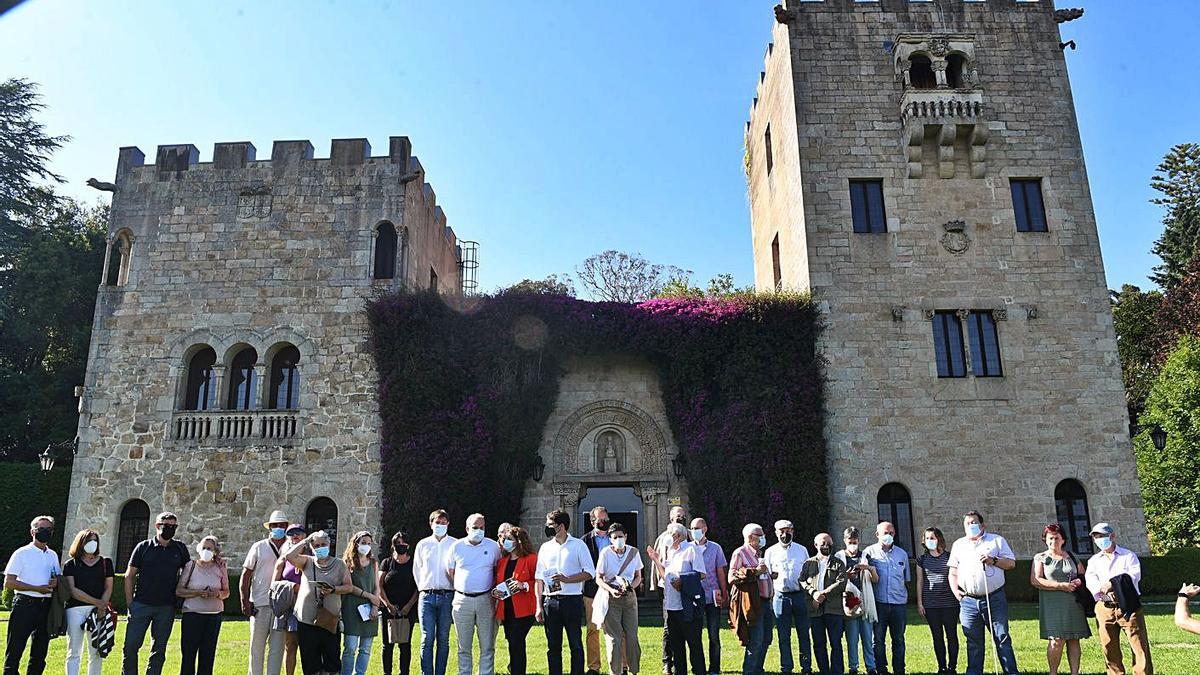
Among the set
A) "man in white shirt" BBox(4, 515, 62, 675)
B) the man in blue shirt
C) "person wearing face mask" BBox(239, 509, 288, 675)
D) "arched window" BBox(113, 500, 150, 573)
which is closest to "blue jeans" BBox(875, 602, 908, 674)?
the man in blue shirt

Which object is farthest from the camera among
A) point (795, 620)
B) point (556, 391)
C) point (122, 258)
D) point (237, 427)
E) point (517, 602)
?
point (122, 258)

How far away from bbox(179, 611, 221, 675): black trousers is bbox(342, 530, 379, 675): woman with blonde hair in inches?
51.1

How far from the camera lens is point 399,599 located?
9.62 metres

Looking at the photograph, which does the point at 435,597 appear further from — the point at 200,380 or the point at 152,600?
the point at 200,380

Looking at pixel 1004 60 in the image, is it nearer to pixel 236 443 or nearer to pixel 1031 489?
pixel 1031 489

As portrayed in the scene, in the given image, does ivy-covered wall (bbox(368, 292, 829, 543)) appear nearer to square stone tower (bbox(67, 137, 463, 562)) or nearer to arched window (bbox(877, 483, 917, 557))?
square stone tower (bbox(67, 137, 463, 562))

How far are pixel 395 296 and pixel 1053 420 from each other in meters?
14.7

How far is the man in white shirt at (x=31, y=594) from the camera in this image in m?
8.27

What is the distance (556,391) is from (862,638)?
10.9 m

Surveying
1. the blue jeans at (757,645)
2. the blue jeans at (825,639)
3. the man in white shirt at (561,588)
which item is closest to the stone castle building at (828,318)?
the blue jeans at (825,639)

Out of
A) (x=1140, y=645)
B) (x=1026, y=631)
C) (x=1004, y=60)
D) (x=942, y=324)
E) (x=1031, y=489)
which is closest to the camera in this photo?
(x=1140, y=645)

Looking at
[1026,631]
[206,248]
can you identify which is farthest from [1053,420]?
[206,248]

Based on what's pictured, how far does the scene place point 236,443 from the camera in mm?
18438

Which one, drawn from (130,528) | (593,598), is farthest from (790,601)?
(130,528)
